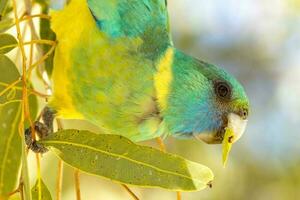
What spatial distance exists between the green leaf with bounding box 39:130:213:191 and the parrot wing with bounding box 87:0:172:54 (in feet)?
1.37

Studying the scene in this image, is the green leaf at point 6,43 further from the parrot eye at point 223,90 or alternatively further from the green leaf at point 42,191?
the parrot eye at point 223,90

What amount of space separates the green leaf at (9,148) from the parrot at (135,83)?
0.58 feet

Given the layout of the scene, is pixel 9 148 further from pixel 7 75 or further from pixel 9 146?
pixel 7 75

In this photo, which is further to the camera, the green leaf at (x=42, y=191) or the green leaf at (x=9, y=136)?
the green leaf at (x=9, y=136)

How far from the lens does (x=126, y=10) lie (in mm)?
2004

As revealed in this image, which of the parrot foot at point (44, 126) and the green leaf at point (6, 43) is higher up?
the green leaf at point (6, 43)

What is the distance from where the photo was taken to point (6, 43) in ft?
5.81

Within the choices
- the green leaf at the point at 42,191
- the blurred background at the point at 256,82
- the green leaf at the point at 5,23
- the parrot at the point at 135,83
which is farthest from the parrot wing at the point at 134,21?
the blurred background at the point at 256,82

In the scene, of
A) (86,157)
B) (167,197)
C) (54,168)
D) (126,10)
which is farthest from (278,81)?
(86,157)

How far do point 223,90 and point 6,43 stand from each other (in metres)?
0.62

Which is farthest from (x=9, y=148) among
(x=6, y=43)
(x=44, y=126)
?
(x=6, y=43)

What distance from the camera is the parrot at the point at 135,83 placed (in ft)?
6.17

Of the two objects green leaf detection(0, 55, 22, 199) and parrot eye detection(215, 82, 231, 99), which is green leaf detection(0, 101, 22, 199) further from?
parrot eye detection(215, 82, 231, 99)

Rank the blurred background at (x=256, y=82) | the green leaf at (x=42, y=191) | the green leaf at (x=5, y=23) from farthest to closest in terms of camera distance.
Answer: the blurred background at (x=256, y=82) < the green leaf at (x=5, y=23) < the green leaf at (x=42, y=191)
